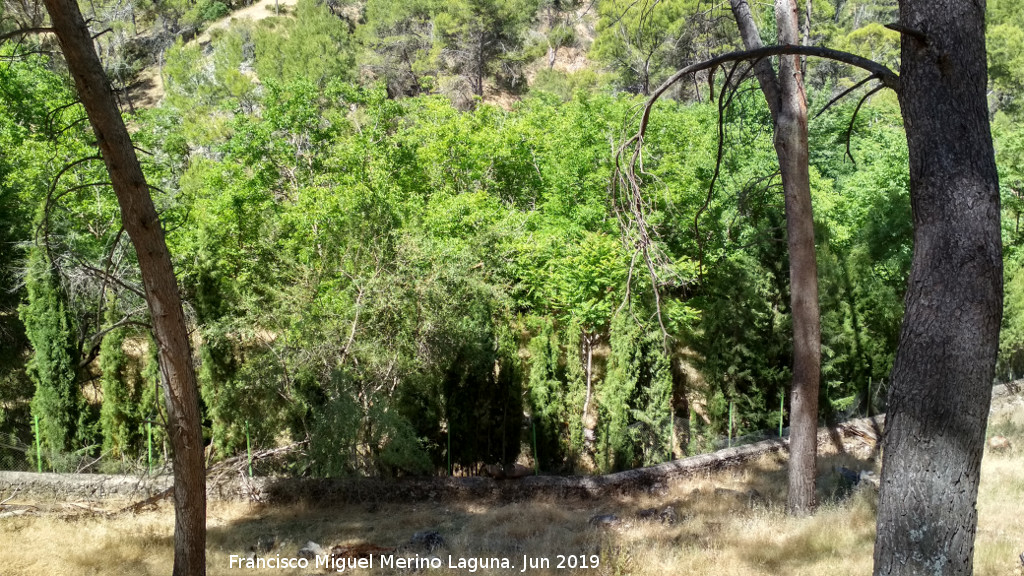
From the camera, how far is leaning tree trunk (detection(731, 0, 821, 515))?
8.41 meters

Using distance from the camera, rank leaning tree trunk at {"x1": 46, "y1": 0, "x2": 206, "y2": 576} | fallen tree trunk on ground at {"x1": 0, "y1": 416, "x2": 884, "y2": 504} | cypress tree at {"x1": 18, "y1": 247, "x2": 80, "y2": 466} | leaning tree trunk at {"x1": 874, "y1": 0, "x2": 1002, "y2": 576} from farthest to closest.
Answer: cypress tree at {"x1": 18, "y1": 247, "x2": 80, "y2": 466} → fallen tree trunk on ground at {"x1": 0, "y1": 416, "x2": 884, "y2": 504} → leaning tree trunk at {"x1": 46, "y1": 0, "x2": 206, "y2": 576} → leaning tree trunk at {"x1": 874, "y1": 0, "x2": 1002, "y2": 576}

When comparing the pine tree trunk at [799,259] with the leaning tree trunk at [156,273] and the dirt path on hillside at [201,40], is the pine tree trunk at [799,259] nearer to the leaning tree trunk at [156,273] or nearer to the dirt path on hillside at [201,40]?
Answer: the leaning tree trunk at [156,273]

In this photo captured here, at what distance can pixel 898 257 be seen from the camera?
18.1 meters

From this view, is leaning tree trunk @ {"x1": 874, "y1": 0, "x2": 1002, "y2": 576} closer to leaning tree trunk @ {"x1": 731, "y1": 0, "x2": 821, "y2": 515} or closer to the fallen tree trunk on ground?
leaning tree trunk @ {"x1": 731, "y1": 0, "x2": 821, "y2": 515}

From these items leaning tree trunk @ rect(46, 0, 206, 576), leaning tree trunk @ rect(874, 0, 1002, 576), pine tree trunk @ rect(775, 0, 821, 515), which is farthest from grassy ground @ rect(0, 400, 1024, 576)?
leaning tree trunk @ rect(874, 0, 1002, 576)

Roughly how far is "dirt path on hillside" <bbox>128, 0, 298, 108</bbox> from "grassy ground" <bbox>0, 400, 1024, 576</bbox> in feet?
149

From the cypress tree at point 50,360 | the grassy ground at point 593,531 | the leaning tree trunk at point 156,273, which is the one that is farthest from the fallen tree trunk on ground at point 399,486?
the leaning tree trunk at point 156,273

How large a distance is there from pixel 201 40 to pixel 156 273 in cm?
5988

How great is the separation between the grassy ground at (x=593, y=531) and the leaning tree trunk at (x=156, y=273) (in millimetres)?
2514

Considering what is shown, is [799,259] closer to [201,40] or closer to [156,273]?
[156,273]

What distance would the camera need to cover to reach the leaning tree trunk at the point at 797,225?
8.41 metres

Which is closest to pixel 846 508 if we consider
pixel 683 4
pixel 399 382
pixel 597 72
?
pixel 399 382

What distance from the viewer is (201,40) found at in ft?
190

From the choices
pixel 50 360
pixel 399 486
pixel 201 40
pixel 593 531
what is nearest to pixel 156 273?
pixel 593 531
